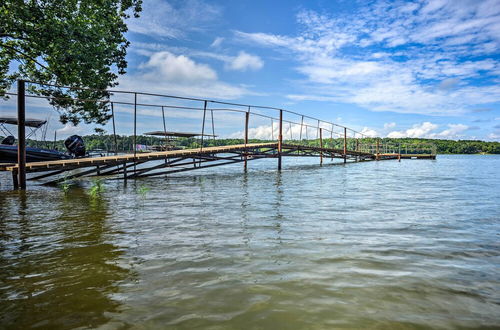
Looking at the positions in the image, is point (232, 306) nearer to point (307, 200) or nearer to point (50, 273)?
point (50, 273)

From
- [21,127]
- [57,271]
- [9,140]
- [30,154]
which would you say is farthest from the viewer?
[9,140]

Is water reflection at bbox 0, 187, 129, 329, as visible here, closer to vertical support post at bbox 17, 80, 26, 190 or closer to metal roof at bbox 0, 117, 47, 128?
vertical support post at bbox 17, 80, 26, 190

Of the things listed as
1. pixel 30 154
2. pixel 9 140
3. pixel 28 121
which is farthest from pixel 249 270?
pixel 28 121

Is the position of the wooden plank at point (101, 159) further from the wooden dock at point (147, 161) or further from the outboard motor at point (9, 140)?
the outboard motor at point (9, 140)

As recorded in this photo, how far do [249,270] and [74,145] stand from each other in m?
23.2

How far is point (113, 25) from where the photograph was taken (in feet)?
59.3

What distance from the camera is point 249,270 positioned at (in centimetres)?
346

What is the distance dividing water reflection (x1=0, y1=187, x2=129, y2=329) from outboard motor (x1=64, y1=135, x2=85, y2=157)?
58.2 ft

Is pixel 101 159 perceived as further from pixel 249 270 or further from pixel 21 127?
pixel 249 270

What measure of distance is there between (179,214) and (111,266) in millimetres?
3196

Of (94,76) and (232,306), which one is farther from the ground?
(94,76)

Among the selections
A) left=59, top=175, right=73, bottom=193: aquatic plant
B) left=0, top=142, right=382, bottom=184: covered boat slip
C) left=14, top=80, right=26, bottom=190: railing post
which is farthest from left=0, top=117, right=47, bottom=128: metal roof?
left=14, top=80, right=26, bottom=190: railing post

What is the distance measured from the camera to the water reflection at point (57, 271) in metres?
2.50

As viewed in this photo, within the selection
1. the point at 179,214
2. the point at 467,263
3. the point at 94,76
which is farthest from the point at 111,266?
the point at 94,76
